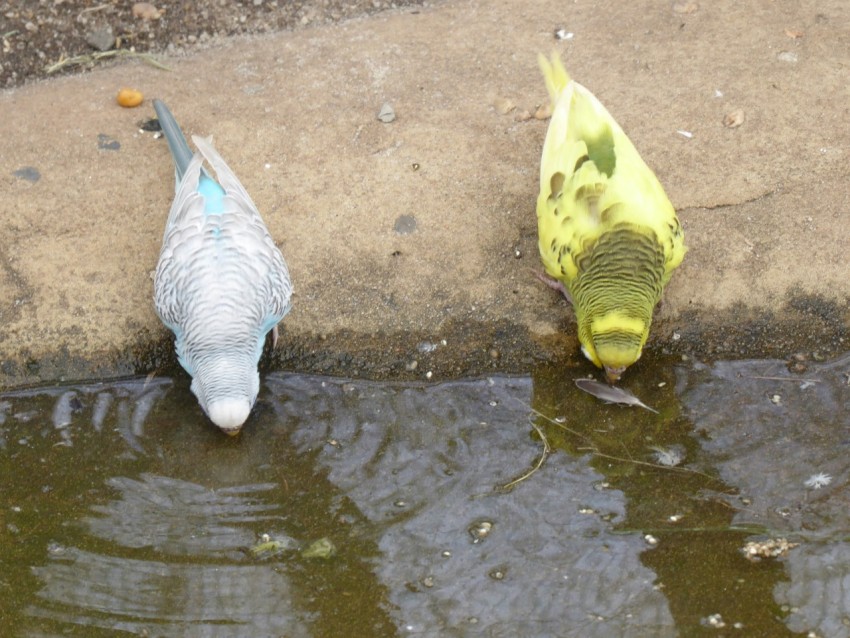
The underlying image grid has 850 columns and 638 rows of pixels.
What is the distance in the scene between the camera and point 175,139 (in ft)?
20.3

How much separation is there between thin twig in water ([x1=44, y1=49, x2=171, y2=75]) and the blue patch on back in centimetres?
177

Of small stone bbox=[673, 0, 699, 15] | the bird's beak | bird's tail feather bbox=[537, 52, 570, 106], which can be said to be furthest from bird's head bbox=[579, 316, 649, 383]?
small stone bbox=[673, 0, 699, 15]

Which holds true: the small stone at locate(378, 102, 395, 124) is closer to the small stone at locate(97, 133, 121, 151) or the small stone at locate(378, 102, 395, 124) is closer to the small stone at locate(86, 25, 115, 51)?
the small stone at locate(97, 133, 121, 151)

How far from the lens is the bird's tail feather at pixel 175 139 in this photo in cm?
610

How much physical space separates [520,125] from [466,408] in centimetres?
212

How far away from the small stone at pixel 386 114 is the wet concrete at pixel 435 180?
0.07 metres

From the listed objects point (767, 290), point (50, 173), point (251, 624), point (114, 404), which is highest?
point (50, 173)

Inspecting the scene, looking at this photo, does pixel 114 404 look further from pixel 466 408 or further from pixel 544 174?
pixel 544 174

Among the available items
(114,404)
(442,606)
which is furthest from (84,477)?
(442,606)

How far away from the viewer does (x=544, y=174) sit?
5895 millimetres

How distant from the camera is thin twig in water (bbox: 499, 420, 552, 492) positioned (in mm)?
5180

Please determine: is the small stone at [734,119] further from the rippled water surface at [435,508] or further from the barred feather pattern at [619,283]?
the rippled water surface at [435,508]

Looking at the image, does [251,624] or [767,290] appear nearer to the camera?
[251,624]

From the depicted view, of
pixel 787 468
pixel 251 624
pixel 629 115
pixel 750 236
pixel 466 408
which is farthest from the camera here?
pixel 629 115
